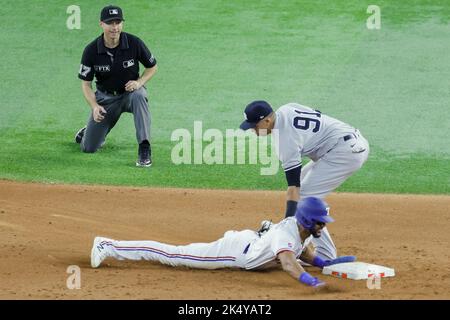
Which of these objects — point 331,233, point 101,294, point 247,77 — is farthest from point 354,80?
point 101,294

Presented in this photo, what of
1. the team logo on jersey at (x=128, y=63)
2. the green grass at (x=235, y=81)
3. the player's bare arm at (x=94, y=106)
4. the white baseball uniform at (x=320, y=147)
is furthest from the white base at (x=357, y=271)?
the team logo on jersey at (x=128, y=63)

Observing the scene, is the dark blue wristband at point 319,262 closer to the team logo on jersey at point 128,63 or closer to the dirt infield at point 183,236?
the dirt infield at point 183,236

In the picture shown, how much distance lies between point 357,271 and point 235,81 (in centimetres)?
692

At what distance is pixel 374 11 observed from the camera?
1650 cm

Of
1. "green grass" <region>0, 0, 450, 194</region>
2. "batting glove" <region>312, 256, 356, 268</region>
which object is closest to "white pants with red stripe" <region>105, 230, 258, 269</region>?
"batting glove" <region>312, 256, 356, 268</region>

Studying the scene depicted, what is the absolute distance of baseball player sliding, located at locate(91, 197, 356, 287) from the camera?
309 inches

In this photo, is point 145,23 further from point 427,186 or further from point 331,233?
point 331,233

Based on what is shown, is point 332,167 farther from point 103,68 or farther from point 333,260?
point 103,68

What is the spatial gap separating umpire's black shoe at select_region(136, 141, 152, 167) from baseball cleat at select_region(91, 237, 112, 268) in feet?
11.6

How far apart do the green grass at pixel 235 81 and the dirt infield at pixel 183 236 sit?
2.06ft

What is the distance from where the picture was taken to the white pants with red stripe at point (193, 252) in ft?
26.8

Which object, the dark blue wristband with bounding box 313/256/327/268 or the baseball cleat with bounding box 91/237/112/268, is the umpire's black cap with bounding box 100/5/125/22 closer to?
the baseball cleat with bounding box 91/237/112/268

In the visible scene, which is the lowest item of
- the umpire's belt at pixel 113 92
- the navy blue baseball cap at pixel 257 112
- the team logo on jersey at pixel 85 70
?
the umpire's belt at pixel 113 92

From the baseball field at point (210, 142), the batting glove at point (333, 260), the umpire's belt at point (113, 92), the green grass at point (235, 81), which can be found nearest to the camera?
the baseball field at point (210, 142)
